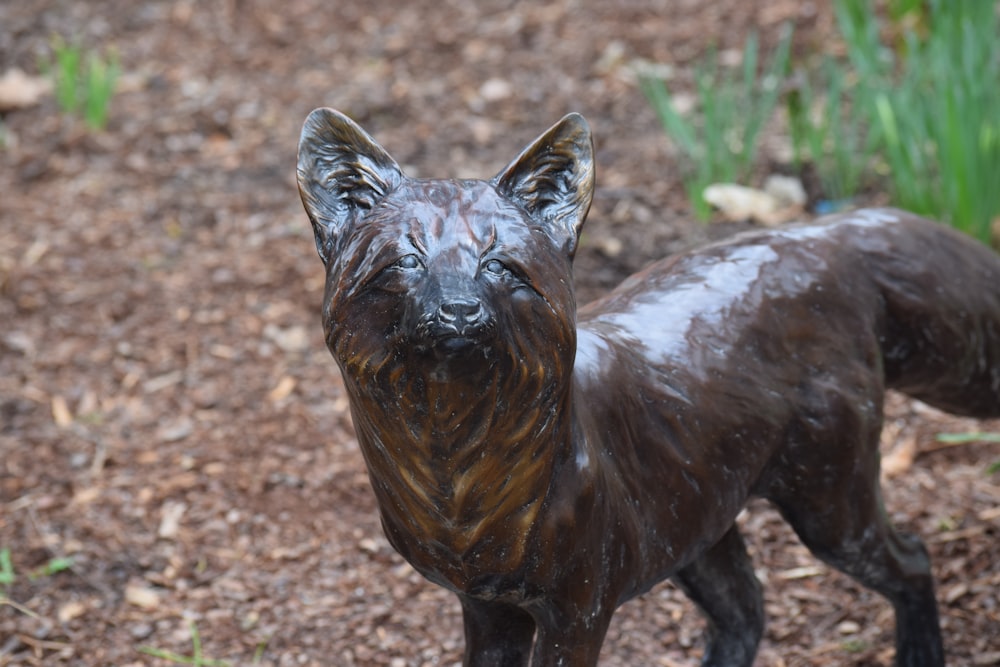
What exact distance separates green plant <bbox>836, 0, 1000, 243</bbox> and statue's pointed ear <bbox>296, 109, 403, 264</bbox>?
9.10 ft

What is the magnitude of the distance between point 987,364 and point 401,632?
180cm

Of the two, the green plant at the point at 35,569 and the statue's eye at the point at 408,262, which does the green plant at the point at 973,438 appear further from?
the green plant at the point at 35,569

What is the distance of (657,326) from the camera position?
8.67ft

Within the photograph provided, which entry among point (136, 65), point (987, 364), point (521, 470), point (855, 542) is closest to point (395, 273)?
point (521, 470)

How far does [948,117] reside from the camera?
14.2 feet

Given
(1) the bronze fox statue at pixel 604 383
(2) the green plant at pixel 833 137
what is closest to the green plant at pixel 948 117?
(2) the green plant at pixel 833 137

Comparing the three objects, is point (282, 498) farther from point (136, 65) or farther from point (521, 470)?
point (136, 65)

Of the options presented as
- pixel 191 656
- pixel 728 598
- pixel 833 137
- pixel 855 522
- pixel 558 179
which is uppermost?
pixel 558 179

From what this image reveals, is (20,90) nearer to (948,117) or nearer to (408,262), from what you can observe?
(948,117)

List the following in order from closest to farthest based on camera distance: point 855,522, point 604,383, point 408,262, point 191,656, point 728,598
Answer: point 408,262 < point 604,383 < point 855,522 < point 728,598 < point 191,656

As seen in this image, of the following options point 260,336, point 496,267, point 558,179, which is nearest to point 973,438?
point 558,179

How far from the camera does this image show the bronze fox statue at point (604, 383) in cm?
201

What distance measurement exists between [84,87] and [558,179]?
5.46 m

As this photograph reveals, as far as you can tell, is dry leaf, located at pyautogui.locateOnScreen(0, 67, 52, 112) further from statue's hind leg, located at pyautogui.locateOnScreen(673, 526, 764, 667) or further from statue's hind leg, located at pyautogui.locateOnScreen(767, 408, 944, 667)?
statue's hind leg, located at pyautogui.locateOnScreen(767, 408, 944, 667)
